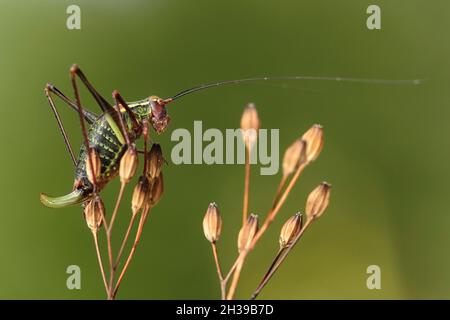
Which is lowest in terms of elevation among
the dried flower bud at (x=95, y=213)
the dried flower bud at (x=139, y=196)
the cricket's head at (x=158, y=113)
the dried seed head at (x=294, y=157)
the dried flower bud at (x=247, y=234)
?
the dried flower bud at (x=247, y=234)

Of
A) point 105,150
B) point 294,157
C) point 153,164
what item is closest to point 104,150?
point 105,150

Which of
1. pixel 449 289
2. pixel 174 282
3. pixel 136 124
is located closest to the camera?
pixel 136 124

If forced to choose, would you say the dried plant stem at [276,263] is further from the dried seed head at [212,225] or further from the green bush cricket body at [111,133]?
the green bush cricket body at [111,133]

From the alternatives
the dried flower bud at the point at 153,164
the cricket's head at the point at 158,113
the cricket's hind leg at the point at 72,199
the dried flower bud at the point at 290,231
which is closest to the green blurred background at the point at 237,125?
the cricket's head at the point at 158,113

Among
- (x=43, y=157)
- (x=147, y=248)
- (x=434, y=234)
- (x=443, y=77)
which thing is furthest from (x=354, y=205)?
(x=43, y=157)

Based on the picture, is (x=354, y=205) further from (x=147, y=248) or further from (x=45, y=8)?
(x=45, y=8)

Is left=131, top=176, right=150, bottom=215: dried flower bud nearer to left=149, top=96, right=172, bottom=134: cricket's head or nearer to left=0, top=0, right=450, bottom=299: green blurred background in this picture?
left=149, top=96, right=172, bottom=134: cricket's head

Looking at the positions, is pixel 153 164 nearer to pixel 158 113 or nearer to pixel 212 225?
pixel 212 225

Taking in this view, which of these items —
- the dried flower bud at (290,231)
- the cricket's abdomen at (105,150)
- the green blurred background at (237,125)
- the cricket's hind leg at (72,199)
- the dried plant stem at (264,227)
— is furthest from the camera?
the green blurred background at (237,125)
